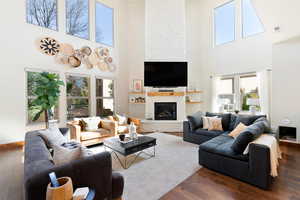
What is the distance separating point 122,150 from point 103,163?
124 cm

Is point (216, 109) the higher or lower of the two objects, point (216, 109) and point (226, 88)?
the lower

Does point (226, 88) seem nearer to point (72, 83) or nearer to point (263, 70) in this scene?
point (263, 70)

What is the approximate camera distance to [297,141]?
12.3 feet

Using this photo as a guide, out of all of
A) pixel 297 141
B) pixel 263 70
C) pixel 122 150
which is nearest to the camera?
pixel 122 150

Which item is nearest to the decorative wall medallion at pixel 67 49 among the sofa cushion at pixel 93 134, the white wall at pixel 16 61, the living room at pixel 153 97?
the living room at pixel 153 97

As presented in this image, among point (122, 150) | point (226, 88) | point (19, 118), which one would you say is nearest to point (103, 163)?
point (122, 150)

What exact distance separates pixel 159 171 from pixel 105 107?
4.24 m

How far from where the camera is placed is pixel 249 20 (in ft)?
17.1

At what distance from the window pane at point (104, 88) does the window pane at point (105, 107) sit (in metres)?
0.26

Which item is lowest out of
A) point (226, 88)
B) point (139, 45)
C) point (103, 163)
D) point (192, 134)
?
point (192, 134)

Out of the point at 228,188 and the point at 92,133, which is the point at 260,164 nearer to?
the point at 228,188

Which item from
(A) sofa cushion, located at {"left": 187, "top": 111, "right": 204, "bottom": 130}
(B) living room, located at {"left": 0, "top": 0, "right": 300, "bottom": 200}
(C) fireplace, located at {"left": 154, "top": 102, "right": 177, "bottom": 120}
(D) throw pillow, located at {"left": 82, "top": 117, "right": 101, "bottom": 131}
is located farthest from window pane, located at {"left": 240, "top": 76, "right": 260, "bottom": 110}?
(D) throw pillow, located at {"left": 82, "top": 117, "right": 101, "bottom": 131}

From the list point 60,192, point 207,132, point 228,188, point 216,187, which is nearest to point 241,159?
point 228,188

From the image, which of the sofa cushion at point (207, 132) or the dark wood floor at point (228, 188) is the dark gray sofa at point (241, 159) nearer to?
the dark wood floor at point (228, 188)
